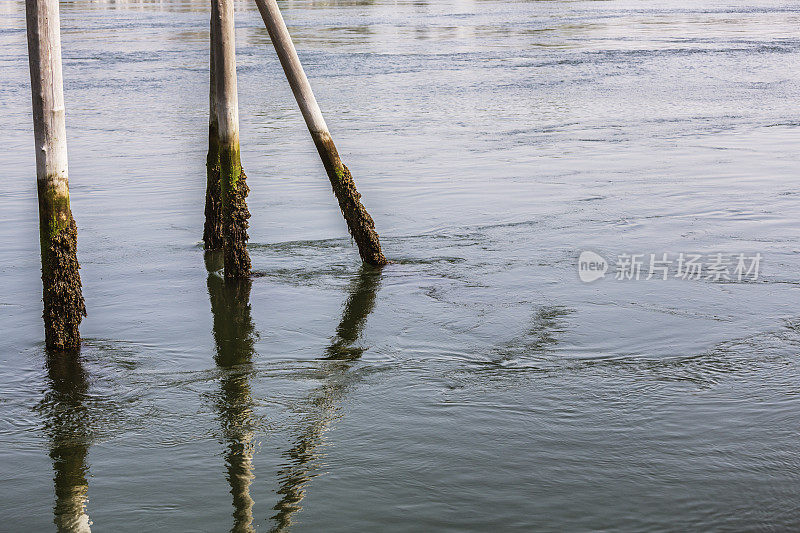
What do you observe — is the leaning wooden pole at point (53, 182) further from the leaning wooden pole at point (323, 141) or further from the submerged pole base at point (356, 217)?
the submerged pole base at point (356, 217)

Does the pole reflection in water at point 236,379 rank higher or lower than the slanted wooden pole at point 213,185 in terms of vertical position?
lower

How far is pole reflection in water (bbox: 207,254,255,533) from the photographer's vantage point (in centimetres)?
454

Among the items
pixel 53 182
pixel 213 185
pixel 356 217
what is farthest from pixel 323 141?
pixel 53 182

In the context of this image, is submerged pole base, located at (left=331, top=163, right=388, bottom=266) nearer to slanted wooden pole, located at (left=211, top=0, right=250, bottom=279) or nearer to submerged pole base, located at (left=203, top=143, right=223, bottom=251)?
slanted wooden pole, located at (left=211, top=0, right=250, bottom=279)

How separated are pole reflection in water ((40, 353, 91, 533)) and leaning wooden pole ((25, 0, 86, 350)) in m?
0.29

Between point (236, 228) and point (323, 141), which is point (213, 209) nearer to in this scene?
point (236, 228)

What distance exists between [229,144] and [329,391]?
9.29ft

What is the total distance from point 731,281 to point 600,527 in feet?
13.4

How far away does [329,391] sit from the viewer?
570cm

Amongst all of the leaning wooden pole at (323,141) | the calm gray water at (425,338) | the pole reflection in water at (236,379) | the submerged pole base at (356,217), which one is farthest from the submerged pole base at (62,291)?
the submerged pole base at (356,217)
